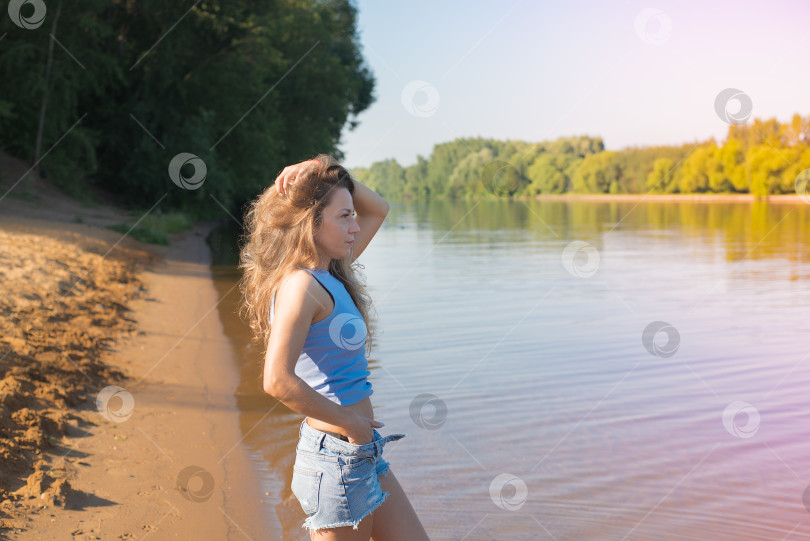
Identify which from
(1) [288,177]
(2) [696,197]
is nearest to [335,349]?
(1) [288,177]

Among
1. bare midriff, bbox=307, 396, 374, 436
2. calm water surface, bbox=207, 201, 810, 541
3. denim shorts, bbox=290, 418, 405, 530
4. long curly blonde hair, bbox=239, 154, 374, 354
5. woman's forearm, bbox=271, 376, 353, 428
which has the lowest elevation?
calm water surface, bbox=207, 201, 810, 541

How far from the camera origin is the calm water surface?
198 inches

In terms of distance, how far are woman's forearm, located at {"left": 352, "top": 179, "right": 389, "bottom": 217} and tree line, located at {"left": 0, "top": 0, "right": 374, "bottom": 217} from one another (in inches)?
856

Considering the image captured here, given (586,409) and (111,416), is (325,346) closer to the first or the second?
(111,416)

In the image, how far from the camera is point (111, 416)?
607 cm

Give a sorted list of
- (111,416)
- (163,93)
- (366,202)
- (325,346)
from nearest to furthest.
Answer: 1. (325,346)
2. (366,202)
3. (111,416)
4. (163,93)

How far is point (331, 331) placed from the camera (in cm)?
251

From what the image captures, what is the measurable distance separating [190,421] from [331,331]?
14.4 ft

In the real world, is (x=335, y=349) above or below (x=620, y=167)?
below

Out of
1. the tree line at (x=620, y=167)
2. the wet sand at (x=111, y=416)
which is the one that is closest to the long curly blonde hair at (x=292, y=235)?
the wet sand at (x=111, y=416)

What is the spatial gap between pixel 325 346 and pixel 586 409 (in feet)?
16.9

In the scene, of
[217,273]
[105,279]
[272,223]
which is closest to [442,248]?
[217,273]

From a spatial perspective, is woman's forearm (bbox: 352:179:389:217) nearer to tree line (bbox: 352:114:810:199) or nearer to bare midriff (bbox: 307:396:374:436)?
bare midriff (bbox: 307:396:374:436)

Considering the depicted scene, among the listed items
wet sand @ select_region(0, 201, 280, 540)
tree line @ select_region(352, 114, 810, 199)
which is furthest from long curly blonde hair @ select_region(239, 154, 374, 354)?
tree line @ select_region(352, 114, 810, 199)
